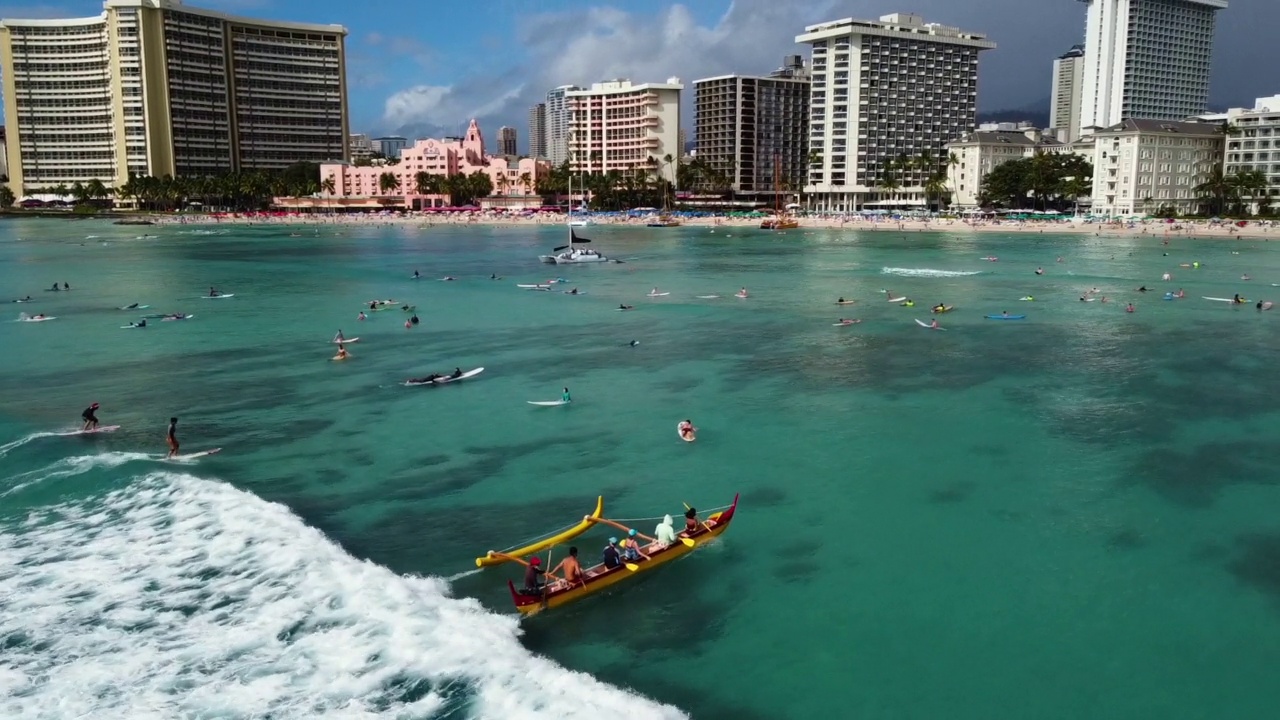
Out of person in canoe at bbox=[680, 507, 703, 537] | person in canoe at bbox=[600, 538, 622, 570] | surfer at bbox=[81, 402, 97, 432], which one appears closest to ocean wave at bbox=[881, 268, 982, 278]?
person in canoe at bbox=[680, 507, 703, 537]

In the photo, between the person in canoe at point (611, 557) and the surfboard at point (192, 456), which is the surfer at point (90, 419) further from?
the person in canoe at point (611, 557)

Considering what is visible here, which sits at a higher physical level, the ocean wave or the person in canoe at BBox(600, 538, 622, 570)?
the ocean wave

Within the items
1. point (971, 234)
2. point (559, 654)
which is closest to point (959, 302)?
point (559, 654)

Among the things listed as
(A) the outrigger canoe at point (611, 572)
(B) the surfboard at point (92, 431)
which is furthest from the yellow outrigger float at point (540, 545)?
(B) the surfboard at point (92, 431)

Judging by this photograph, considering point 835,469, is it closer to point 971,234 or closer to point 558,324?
point 558,324

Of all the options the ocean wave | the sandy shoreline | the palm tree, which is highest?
the palm tree

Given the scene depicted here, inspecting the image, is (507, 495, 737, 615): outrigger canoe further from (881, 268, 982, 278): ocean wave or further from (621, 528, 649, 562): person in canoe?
(881, 268, 982, 278): ocean wave

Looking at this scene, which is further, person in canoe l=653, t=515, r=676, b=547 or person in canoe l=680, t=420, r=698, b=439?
person in canoe l=680, t=420, r=698, b=439
